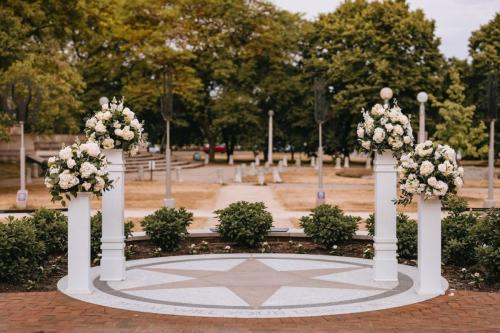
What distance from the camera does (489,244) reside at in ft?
37.0

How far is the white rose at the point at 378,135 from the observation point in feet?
35.0

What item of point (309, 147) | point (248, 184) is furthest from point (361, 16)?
point (248, 184)

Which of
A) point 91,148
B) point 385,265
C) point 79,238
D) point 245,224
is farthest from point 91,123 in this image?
point 385,265

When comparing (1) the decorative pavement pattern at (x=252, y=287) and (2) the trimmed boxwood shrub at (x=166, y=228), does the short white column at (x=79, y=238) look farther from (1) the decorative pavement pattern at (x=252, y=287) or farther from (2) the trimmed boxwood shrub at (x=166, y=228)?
(2) the trimmed boxwood shrub at (x=166, y=228)

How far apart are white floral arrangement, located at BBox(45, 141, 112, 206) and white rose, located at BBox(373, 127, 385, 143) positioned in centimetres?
397

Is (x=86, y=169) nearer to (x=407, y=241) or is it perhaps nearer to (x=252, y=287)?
(x=252, y=287)

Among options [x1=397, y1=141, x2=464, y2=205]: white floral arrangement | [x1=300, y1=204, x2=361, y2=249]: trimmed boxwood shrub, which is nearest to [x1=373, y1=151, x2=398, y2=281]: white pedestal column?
[x1=397, y1=141, x2=464, y2=205]: white floral arrangement

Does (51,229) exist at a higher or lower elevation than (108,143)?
lower

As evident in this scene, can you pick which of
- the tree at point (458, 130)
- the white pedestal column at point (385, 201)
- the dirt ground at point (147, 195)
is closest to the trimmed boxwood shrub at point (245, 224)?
the white pedestal column at point (385, 201)

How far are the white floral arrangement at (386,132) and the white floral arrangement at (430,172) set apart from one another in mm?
547

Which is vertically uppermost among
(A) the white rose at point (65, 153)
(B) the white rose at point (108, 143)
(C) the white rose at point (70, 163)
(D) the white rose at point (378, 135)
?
(D) the white rose at point (378, 135)

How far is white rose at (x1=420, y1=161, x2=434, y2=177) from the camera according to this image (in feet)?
32.1

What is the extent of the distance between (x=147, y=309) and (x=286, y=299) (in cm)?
192

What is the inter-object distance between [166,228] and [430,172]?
5.65 m
